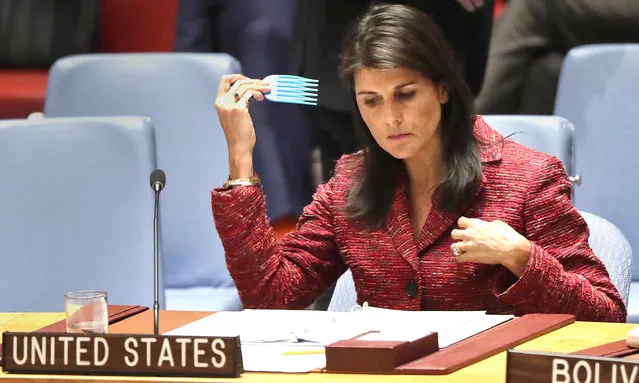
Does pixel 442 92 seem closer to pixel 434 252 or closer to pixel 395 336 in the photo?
pixel 434 252

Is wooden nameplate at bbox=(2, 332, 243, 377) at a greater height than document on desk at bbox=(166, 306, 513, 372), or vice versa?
document on desk at bbox=(166, 306, 513, 372)

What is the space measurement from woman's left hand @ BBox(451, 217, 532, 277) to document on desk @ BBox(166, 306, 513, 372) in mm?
114

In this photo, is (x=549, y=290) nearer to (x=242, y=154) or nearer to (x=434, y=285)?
(x=434, y=285)

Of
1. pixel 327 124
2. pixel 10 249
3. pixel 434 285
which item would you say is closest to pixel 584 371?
pixel 434 285

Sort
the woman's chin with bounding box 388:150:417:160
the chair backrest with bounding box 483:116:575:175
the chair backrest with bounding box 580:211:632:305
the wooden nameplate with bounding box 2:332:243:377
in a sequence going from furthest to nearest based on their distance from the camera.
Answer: the chair backrest with bounding box 483:116:575:175 → the chair backrest with bounding box 580:211:632:305 → the woman's chin with bounding box 388:150:417:160 → the wooden nameplate with bounding box 2:332:243:377

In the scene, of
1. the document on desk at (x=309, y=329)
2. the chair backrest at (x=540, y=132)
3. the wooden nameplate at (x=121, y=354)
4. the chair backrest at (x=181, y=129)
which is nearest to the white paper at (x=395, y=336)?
the document on desk at (x=309, y=329)

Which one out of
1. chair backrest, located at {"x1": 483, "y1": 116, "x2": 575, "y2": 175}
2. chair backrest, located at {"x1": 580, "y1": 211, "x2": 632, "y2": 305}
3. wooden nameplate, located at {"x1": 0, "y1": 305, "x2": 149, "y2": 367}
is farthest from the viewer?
chair backrest, located at {"x1": 483, "y1": 116, "x2": 575, "y2": 175}

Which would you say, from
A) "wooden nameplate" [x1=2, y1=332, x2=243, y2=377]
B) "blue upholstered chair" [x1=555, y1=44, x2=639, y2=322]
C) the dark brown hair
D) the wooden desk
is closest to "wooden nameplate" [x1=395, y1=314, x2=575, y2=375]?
the wooden desk

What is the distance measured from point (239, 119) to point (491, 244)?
567mm

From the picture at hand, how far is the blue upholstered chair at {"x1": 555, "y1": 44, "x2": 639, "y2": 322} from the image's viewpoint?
3318 mm

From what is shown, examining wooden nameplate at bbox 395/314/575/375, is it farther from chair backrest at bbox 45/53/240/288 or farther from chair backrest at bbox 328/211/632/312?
chair backrest at bbox 45/53/240/288

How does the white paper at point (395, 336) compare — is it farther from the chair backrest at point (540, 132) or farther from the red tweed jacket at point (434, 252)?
the chair backrest at point (540, 132)

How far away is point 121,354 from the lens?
1.75 m

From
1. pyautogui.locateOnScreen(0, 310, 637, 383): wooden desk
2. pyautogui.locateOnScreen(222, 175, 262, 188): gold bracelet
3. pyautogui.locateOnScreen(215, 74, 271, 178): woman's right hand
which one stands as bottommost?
pyautogui.locateOnScreen(0, 310, 637, 383): wooden desk
